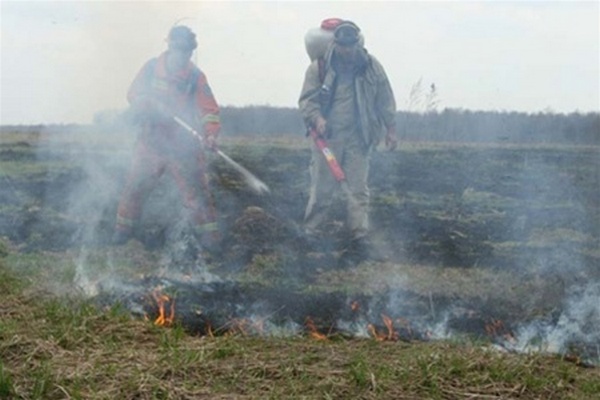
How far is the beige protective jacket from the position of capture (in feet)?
30.7

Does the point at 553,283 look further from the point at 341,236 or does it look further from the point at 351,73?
the point at 351,73

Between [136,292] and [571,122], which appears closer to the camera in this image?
[136,292]

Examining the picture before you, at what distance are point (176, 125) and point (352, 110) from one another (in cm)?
194

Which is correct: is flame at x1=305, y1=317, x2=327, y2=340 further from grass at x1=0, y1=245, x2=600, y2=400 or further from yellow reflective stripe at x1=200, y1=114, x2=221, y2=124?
yellow reflective stripe at x1=200, y1=114, x2=221, y2=124

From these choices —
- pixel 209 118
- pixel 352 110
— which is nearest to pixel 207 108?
pixel 209 118

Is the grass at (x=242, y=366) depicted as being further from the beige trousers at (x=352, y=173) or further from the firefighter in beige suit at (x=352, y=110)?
the firefighter in beige suit at (x=352, y=110)

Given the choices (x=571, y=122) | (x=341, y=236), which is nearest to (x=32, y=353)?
(x=341, y=236)

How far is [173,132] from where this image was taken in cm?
877

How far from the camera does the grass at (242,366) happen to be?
464cm

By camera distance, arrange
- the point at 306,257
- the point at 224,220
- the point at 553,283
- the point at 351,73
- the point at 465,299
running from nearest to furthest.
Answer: the point at 465,299 → the point at 553,283 → the point at 306,257 → the point at 351,73 → the point at 224,220

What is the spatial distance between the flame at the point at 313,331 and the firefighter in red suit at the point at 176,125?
2627mm

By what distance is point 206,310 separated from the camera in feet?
21.4

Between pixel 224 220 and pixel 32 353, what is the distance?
5.19m

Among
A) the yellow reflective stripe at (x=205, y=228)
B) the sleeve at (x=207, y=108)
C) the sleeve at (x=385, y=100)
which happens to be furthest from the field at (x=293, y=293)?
the sleeve at (x=385, y=100)
